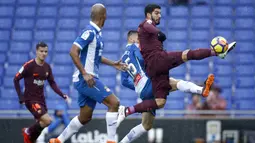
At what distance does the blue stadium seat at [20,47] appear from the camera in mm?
19016

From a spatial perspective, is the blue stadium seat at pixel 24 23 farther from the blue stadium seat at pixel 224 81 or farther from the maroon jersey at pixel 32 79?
the maroon jersey at pixel 32 79

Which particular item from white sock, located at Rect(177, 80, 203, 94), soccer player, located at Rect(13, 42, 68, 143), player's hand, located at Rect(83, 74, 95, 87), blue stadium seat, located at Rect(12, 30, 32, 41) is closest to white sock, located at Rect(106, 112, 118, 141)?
player's hand, located at Rect(83, 74, 95, 87)

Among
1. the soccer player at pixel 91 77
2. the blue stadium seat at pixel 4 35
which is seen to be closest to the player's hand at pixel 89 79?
the soccer player at pixel 91 77

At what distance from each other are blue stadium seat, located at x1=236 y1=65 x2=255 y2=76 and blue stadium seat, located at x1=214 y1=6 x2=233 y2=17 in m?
1.94

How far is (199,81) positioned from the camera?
17.3 meters

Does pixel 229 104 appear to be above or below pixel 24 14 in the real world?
below

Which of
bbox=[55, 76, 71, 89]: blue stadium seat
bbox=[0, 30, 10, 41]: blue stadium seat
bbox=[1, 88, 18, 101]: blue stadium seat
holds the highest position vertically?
bbox=[0, 30, 10, 41]: blue stadium seat

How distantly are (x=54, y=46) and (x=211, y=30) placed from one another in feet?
15.5

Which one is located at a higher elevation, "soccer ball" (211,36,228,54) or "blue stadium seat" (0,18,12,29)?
"soccer ball" (211,36,228,54)

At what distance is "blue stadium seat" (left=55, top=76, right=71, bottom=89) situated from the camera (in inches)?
710

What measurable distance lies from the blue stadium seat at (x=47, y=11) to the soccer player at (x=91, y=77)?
31.6 ft

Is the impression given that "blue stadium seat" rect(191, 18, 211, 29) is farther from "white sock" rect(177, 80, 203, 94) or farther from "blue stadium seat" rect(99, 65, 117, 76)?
"white sock" rect(177, 80, 203, 94)

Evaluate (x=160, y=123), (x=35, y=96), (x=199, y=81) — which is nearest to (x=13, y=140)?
(x=35, y=96)

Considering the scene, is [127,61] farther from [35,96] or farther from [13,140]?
[13,140]
